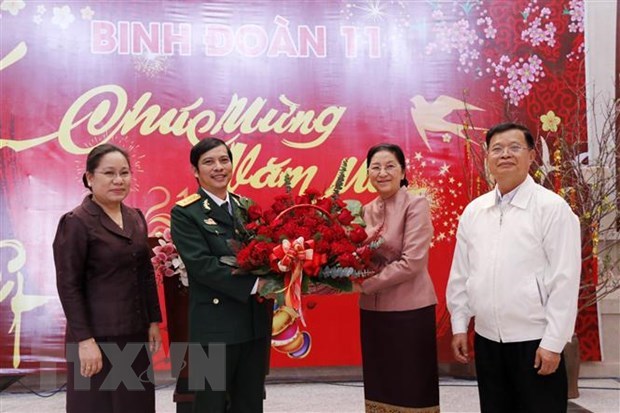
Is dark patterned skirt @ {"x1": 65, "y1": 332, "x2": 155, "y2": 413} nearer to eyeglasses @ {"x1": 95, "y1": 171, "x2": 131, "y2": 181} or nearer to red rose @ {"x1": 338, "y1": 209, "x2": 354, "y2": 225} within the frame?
eyeglasses @ {"x1": 95, "y1": 171, "x2": 131, "y2": 181}

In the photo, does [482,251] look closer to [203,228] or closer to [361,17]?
[203,228]

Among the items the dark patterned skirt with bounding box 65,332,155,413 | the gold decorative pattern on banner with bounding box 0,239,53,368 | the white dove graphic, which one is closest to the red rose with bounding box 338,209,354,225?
the dark patterned skirt with bounding box 65,332,155,413

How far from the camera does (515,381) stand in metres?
1.99

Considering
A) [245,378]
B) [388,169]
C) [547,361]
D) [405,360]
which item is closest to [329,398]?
[405,360]

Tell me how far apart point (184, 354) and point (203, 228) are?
2.39ft

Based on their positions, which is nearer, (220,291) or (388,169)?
(220,291)

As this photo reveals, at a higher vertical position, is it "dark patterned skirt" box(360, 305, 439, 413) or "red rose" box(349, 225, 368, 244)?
"red rose" box(349, 225, 368, 244)

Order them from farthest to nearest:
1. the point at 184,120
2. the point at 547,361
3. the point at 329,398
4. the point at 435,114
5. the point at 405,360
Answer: the point at 435,114 < the point at 184,120 < the point at 329,398 < the point at 405,360 < the point at 547,361

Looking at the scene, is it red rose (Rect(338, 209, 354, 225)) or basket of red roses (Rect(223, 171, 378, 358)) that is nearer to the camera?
basket of red roses (Rect(223, 171, 378, 358))

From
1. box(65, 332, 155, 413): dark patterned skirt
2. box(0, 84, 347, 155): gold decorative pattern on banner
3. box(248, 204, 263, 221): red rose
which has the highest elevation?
box(0, 84, 347, 155): gold decorative pattern on banner

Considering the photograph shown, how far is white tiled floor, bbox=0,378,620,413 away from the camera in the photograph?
3.43m

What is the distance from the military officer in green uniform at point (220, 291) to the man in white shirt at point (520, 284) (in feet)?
2.70

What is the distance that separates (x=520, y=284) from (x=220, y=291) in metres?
1.07

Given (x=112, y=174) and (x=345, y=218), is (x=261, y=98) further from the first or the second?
(x=345, y=218)
